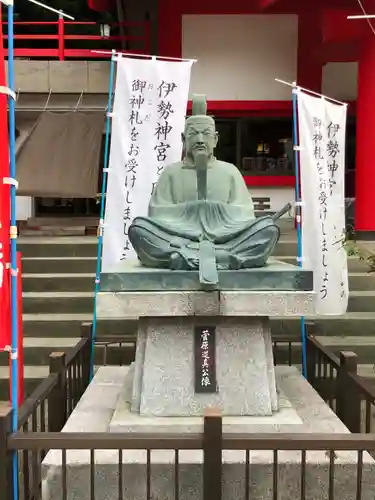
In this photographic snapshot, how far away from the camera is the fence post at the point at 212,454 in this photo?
2570mm

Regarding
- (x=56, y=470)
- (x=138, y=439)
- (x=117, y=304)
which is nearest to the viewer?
(x=138, y=439)

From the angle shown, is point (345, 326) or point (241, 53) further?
point (241, 53)

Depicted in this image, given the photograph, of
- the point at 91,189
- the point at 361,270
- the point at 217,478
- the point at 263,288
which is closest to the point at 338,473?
the point at 217,478

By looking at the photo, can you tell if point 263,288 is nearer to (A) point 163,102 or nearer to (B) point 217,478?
(B) point 217,478

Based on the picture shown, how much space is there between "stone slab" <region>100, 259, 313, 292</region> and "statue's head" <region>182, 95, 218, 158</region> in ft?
3.77

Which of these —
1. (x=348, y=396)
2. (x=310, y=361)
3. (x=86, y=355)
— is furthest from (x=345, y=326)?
(x=86, y=355)

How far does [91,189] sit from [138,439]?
6.62m

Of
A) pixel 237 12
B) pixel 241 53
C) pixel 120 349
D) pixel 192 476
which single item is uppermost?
pixel 237 12

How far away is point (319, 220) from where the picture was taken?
5465 mm

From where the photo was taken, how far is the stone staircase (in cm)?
592

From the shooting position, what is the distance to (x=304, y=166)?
5.46 m

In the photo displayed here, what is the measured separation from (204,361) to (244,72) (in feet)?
23.0

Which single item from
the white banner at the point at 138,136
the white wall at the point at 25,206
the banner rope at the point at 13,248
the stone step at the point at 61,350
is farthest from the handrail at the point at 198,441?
the white wall at the point at 25,206

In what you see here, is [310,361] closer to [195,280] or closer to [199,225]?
[199,225]
